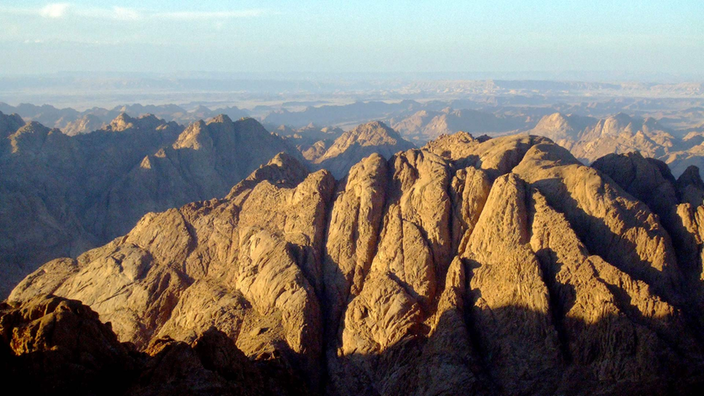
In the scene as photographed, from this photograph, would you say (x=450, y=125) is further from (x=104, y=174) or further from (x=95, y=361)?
(x=95, y=361)

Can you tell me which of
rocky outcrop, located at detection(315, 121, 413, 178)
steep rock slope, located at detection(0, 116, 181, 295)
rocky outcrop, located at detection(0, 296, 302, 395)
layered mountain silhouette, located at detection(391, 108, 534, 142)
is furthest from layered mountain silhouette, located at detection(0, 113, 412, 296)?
layered mountain silhouette, located at detection(391, 108, 534, 142)

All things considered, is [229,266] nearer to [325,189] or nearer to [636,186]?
[325,189]

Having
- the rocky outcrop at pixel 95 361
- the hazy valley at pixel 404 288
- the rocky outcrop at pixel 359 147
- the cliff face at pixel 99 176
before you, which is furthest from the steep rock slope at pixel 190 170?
the rocky outcrop at pixel 95 361

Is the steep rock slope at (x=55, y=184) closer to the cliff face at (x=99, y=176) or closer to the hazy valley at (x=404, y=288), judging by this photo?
the cliff face at (x=99, y=176)

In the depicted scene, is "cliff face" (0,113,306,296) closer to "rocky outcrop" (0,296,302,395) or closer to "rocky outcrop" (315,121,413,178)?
"rocky outcrop" (315,121,413,178)

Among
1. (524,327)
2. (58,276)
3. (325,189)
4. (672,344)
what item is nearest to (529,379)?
(524,327)
